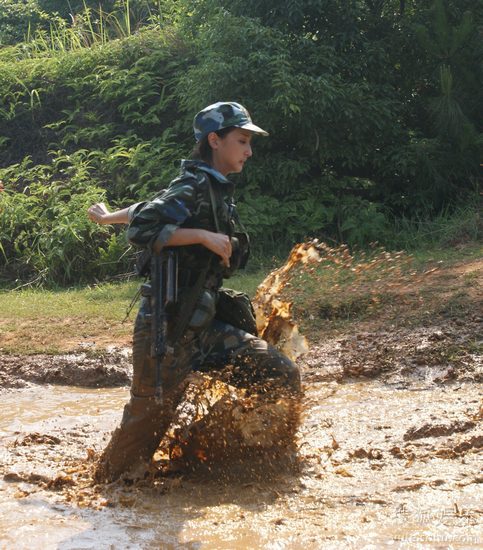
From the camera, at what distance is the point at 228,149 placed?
14.6 ft

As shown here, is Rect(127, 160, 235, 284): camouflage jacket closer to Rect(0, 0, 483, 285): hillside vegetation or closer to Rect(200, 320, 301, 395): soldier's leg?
Rect(200, 320, 301, 395): soldier's leg

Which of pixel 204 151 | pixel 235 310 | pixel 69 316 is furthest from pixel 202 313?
pixel 69 316

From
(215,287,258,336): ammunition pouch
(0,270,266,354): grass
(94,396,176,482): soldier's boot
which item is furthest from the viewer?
(0,270,266,354): grass

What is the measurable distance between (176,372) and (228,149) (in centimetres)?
107

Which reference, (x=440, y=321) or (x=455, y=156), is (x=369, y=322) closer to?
(x=440, y=321)

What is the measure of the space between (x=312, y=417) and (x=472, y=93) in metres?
6.72

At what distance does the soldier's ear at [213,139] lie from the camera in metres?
4.45

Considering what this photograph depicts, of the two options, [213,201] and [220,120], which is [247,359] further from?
[220,120]

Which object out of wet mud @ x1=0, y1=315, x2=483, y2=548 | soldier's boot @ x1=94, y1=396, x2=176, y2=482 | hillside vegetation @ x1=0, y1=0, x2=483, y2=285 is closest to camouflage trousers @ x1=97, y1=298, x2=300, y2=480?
soldier's boot @ x1=94, y1=396, x2=176, y2=482

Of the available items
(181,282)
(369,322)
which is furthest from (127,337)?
(181,282)

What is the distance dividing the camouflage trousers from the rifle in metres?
0.08

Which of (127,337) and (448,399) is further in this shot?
(127,337)

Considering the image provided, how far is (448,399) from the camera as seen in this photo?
19.8 ft

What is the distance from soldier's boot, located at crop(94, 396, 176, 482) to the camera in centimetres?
442
